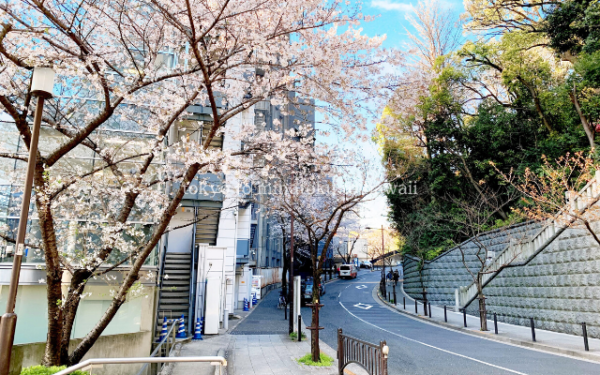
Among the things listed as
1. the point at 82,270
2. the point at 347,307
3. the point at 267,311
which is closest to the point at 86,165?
the point at 82,270

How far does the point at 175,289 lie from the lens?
1522cm

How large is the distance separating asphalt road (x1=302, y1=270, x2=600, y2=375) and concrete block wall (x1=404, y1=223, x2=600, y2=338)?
3.06m

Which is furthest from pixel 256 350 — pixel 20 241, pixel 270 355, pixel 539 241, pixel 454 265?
pixel 454 265

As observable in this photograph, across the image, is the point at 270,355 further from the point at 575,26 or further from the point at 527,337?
the point at 575,26

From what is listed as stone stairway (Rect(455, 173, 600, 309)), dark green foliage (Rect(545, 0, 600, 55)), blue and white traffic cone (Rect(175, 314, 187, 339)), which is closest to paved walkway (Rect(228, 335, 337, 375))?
blue and white traffic cone (Rect(175, 314, 187, 339))

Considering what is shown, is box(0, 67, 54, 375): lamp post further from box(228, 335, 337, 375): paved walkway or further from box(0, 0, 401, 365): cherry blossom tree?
box(228, 335, 337, 375): paved walkway

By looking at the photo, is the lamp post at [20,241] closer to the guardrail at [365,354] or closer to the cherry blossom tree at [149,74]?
the cherry blossom tree at [149,74]

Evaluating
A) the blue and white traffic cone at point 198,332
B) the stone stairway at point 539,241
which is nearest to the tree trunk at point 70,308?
the blue and white traffic cone at point 198,332

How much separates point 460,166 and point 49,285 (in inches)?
973

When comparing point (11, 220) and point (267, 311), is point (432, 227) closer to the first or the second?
point (267, 311)

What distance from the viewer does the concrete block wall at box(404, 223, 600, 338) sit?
40.8 feet

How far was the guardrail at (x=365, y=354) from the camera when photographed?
18.8ft

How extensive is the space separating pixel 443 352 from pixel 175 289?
1000cm

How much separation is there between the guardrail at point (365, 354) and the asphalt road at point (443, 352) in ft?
4.81
